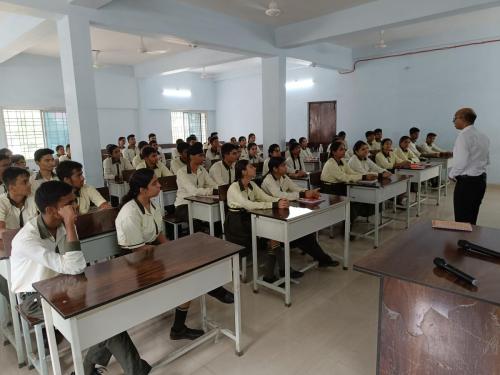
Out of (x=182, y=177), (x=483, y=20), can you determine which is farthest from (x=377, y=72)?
(x=182, y=177)

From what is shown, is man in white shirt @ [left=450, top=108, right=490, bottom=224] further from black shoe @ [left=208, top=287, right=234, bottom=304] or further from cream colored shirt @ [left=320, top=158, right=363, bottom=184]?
black shoe @ [left=208, top=287, right=234, bottom=304]

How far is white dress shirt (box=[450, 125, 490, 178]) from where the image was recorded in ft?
11.1

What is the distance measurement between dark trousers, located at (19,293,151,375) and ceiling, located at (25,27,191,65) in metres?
5.41

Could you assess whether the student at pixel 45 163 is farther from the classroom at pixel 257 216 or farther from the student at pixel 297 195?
the student at pixel 297 195

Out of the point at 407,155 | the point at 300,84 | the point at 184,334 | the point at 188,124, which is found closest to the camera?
the point at 184,334

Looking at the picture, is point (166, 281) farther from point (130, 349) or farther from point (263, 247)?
point (263, 247)

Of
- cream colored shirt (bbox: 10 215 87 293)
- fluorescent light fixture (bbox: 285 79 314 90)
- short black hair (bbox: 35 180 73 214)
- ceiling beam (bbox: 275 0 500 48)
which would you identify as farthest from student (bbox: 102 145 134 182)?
fluorescent light fixture (bbox: 285 79 314 90)

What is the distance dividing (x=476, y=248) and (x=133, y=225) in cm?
201

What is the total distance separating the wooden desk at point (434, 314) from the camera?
58.7 inches

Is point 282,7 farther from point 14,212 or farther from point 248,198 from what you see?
point 14,212

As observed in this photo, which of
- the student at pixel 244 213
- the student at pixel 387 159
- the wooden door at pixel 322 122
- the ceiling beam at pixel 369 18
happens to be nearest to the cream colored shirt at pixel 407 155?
the student at pixel 387 159

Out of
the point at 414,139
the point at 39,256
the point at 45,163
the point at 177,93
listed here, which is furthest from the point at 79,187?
the point at 177,93

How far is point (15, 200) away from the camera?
8.87 feet

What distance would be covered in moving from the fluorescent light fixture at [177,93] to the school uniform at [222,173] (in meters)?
7.40
